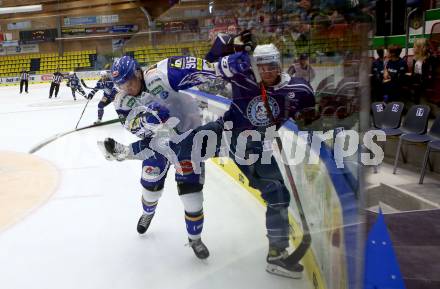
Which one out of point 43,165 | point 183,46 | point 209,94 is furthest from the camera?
point 43,165

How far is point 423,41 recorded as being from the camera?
4.39 meters

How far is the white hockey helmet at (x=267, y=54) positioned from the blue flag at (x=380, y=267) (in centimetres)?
69

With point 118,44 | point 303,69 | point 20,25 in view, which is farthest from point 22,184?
point 20,25

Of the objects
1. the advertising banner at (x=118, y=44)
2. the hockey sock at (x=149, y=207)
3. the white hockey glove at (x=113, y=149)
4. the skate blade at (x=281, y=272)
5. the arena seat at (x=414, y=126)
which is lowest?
Result: the skate blade at (x=281, y=272)

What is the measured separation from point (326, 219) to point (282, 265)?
1.46 feet

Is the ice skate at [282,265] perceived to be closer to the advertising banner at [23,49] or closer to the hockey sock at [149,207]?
the hockey sock at [149,207]

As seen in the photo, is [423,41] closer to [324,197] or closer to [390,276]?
[390,276]

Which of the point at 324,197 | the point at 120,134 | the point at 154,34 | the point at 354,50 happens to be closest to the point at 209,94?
the point at 324,197

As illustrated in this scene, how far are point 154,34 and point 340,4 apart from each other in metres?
3.67

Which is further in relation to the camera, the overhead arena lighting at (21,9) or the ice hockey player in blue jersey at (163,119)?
the overhead arena lighting at (21,9)

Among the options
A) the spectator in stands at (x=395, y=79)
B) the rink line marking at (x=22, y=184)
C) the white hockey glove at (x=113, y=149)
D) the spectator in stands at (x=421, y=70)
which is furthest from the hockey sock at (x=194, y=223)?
the spectator in stands at (x=421, y=70)

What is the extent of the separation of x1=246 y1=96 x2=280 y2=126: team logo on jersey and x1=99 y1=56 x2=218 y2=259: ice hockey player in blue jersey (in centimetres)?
25

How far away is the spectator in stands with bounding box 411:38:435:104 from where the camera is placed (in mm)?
4281

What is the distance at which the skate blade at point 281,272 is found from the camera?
5.42 feet
